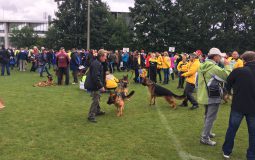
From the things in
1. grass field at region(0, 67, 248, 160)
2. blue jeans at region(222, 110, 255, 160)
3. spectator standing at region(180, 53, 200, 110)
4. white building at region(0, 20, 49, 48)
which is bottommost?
grass field at region(0, 67, 248, 160)

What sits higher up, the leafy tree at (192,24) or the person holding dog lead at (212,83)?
the leafy tree at (192,24)

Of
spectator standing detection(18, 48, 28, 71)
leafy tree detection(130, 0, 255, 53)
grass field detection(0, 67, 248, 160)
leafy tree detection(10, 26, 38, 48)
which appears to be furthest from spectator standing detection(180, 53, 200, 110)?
leafy tree detection(10, 26, 38, 48)

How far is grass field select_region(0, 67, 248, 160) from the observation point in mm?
6082

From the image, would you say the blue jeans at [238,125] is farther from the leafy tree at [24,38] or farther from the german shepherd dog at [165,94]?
the leafy tree at [24,38]

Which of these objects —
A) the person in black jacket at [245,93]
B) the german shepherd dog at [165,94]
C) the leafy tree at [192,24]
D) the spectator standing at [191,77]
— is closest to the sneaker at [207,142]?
the person in black jacket at [245,93]

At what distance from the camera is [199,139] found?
712 cm

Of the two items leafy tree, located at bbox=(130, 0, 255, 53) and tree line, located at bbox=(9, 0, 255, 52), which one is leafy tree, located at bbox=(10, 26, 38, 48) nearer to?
tree line, located at bbox=(9, 0, 255, 52)

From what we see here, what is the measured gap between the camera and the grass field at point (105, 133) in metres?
6.08

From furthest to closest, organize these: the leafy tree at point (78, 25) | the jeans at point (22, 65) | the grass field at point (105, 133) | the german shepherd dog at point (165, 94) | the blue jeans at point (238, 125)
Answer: the leafy tree at point (78, 25) → the jeans at point (22, 65) → the german shepherd dog at point (165, 94) → the grass field at point (105, 133) → the blue jeans at point (238, 125)

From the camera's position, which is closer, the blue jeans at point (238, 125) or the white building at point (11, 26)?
the blue jeans at point (238, 125)

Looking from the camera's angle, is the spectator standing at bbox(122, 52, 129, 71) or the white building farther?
the white building

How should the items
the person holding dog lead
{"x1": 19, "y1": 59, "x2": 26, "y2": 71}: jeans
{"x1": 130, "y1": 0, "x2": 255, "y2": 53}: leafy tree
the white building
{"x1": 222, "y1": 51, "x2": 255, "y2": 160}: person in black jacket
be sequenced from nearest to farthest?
{"x1": 222, "y1": 51, "x2": 255, "y2": 160}: person in black jacket < the person holding dog lead < {"x1": 19, "y1": 59, "x2": 26, "y2": 71}: jeans < {"x1": 130, "y1": 0, "x2": 255, "y2": 53}: leafy tree < the white building

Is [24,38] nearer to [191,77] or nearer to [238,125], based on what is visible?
[191,77]

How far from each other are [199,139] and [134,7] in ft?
122
